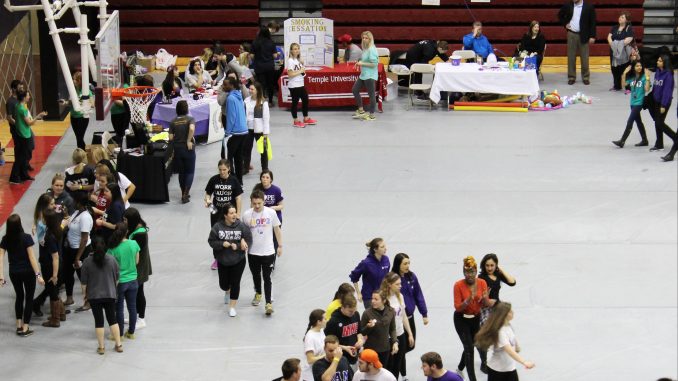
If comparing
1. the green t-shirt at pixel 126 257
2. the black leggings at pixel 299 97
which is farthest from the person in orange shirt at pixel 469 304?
the black leggings at pixel 299 97

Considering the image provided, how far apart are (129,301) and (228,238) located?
1.13m

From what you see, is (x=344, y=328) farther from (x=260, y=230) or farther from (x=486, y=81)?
(x=486, y=81)

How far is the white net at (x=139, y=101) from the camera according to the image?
16797 millimetres

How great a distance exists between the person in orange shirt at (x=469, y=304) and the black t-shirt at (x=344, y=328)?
1.04m

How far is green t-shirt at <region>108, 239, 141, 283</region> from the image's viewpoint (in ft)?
35.0

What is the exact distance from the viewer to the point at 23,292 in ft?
36.8

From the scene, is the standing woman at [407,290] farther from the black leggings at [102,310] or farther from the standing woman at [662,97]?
the standing woman at [662,97]

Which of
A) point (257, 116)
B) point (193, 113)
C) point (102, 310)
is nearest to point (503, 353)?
point (102, 310)

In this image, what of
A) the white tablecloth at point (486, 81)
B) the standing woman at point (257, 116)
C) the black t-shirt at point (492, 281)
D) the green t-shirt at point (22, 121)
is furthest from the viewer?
the white tablecloth at point (486, 81)

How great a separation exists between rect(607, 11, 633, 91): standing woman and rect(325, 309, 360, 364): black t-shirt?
13.9m

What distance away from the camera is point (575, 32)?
2255 centimetres

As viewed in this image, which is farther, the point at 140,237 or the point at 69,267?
the point at 69,267

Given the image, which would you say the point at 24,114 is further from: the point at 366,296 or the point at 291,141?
the point at 366,296

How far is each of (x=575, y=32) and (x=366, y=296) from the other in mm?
13576
